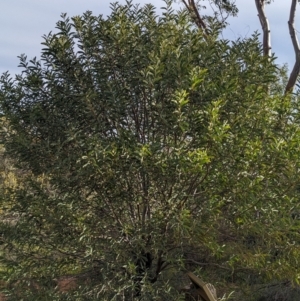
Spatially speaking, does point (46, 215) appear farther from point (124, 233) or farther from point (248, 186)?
point (248, 186)

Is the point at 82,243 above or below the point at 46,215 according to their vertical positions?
below

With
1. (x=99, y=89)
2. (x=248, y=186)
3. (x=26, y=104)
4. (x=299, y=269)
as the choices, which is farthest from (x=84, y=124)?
(x=299, y=269)

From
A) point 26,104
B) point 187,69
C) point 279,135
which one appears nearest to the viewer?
point 187,69

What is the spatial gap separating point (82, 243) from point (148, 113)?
1514 mm

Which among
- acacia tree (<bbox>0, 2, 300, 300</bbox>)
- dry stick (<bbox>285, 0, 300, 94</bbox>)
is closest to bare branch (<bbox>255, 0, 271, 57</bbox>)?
dry stick (<bbox>285, 0, 300, 94</bbox>)

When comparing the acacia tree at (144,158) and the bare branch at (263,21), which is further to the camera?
the bare branch at (263,21)

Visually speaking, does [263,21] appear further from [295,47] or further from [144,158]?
[144,158]

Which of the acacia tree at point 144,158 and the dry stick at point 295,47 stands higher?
the dry stick at point 295,47

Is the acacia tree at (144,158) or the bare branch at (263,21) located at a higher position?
the bare branch at (263,21)

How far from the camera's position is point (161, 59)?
4.94 meters

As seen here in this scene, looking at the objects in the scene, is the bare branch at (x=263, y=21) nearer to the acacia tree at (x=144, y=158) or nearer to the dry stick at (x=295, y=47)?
the dry stick at (x=295, y=47)

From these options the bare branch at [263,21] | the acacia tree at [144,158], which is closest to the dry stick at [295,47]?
the bare branch at [263,21]

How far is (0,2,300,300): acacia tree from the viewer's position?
15.9ft

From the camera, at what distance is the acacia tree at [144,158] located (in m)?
4.85
